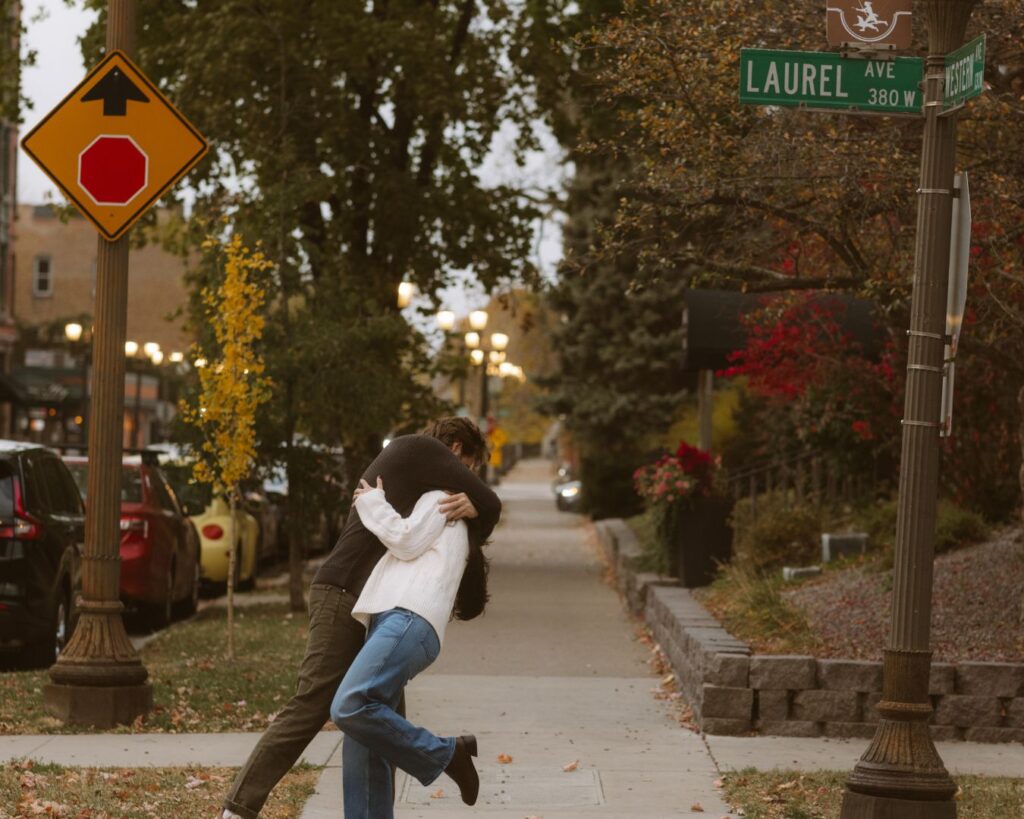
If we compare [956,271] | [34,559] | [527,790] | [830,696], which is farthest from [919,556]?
[34,559]

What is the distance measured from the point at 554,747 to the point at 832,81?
4.08 metres

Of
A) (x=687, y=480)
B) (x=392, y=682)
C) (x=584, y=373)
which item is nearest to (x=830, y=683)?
(x=392, y=682)

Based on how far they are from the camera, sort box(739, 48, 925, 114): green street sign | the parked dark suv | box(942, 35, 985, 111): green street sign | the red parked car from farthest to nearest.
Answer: the red parked car
the parked dark suv
box(739, 48, 925, 114): green street sign
box(942, 35, 985, 111): green street sign

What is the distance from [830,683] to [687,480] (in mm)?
6399

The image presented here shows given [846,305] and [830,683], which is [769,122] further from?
[846,305]

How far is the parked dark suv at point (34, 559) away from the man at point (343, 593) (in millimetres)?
5698

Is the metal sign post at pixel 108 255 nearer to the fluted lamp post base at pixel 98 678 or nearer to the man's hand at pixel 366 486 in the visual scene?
the fluted lamp post base at pixel 98 678

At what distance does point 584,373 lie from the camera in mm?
37031

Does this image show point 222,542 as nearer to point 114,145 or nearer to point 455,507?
point 114,145

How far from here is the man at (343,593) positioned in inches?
253

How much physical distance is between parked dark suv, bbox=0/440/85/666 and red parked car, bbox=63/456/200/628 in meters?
2.18

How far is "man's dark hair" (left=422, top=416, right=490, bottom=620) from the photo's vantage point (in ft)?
21.7

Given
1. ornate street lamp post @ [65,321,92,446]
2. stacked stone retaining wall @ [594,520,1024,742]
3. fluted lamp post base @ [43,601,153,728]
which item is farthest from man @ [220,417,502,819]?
ornate street lamp post @ [65,321,92,446]

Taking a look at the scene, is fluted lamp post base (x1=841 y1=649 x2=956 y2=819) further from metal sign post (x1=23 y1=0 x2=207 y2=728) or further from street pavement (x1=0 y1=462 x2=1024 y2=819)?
metal sign post (x1=23 y1=0 x2=207 y2=728)
